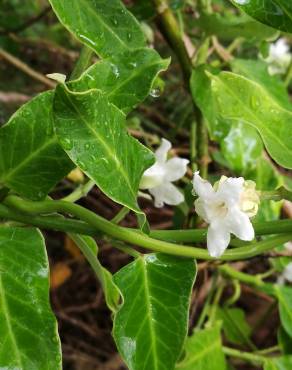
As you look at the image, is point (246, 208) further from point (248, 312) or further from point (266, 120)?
point (248, 312)

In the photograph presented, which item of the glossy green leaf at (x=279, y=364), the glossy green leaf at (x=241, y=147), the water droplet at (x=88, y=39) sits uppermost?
the water droplet at (x=88, y=39)

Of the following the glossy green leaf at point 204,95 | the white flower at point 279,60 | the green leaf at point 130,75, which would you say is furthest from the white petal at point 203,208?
the white flower at point 279,60

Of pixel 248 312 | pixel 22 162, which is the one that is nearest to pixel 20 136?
pixel 22 162

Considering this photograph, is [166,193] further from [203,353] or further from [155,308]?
[203,353]

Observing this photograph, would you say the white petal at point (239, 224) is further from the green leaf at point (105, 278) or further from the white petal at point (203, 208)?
the green leaf at point (105, 278)

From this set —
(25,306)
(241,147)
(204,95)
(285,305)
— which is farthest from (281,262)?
(25,306)

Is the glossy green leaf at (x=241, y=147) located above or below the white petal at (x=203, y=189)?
below

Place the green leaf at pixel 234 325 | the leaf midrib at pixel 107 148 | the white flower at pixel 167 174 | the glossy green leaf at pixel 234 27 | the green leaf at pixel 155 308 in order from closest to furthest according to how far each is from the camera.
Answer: the leaf midrib at pixel 107 148 → the green leaf at pixel 155 308 → the white flower at pixel 167 174 → the glossy green leaf at pixel 234 27 → the green leaf at pixel 234 325
